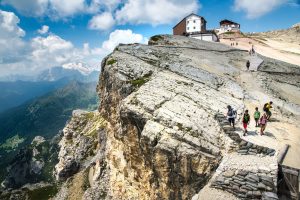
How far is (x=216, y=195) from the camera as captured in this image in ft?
79.6

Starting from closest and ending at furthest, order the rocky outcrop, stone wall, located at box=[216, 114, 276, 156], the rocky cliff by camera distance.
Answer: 1. stone wall, located at box=[216, 114, 276, 156]
2. the rocky cliff
3. the rocky outcrop

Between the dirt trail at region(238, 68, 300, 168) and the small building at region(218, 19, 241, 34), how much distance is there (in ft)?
392

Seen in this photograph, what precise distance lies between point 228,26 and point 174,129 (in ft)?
469

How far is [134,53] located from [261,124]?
111ft

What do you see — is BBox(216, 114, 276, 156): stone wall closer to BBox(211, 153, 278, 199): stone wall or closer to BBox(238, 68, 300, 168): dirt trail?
BBox(211, 153, 278, 199): stone wall

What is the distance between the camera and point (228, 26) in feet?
528

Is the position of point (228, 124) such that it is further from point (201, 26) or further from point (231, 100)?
point (201, 26)

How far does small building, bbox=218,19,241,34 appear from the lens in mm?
159250

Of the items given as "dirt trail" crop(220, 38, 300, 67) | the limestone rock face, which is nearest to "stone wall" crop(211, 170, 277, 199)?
the limestone rock face

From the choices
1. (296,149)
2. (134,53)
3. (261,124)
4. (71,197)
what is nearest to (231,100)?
(261,124)

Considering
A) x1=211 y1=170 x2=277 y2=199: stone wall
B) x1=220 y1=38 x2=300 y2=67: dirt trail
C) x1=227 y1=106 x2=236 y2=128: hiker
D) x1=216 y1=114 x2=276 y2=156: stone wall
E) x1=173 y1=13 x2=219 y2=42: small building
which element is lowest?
x1=211 y1=170 x2=277 y2=199: stone wall

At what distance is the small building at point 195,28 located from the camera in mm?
110562

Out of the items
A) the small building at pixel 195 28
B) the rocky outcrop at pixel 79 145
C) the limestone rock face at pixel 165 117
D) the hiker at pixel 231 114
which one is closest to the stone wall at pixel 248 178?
the limestone rock face at pixel 165 117

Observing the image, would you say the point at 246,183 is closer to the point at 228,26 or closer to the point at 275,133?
→ the point at 275,133
